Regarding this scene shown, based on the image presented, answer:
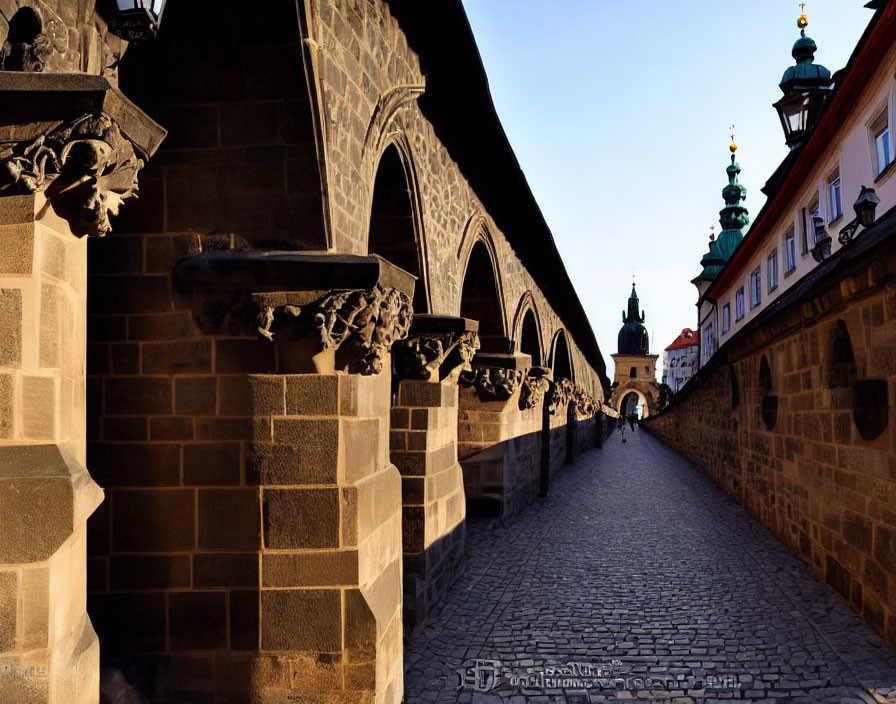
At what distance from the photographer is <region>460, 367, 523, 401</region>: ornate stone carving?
1156 cm

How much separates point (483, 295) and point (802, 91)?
11.2 m

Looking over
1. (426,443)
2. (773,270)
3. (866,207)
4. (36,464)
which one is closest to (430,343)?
(426,443)

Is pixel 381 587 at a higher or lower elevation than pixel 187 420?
lower

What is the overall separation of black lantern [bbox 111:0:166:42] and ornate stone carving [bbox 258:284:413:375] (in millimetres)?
1616

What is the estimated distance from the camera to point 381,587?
4770 millimetres

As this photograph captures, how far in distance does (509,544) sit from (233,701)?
6433 millimetres

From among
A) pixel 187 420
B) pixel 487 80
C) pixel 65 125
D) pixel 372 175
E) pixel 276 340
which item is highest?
pixel 487 80

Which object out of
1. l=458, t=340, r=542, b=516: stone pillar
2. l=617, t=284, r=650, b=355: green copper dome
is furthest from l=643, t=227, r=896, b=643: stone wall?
l=617, t=284, r=650, b=355: green copper dome

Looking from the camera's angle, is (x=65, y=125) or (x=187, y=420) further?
(x=187, y=420)

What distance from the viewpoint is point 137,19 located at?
9.25ft

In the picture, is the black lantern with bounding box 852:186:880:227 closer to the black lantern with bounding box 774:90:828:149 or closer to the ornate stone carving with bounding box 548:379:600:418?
the black lantern with bounding box 774:90:828:149

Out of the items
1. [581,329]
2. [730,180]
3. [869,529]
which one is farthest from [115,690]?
[730,180]

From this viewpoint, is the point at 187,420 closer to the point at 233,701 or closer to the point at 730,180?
the point at 233,701

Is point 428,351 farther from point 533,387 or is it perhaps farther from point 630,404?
point 630,404
